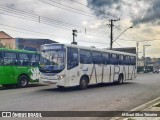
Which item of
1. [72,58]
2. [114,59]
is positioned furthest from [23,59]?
[114,59]

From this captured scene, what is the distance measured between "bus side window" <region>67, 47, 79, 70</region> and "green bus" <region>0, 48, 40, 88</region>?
4.82 m

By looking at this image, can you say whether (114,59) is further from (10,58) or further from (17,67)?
(10,58)

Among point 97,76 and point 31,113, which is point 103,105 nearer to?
point 31,113

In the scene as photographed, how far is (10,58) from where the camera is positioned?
20.6m

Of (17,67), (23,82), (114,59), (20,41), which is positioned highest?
(20,41)

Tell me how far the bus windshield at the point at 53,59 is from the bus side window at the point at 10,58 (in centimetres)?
305

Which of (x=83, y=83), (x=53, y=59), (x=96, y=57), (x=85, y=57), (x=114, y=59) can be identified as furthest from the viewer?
(x=114, y=59)

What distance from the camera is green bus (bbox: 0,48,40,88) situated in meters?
20.2

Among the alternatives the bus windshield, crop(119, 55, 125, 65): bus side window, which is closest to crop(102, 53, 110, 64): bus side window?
crop(119, 55, 125, 65): bus side window

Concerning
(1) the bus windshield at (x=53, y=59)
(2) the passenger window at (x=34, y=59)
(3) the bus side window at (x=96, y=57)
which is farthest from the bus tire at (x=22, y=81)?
(3) the bus side window at (x=96, y=57)

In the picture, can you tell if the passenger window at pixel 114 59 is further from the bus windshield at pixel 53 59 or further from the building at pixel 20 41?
the building at pixel 20 41

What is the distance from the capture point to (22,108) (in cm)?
1139

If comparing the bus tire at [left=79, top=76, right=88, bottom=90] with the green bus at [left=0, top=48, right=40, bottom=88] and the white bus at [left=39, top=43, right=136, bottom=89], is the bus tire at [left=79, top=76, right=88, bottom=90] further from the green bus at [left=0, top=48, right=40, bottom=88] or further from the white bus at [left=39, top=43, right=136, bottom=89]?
the green bus at [left=0, top=48, right=40, bottom=88]

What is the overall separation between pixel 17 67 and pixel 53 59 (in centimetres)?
434
